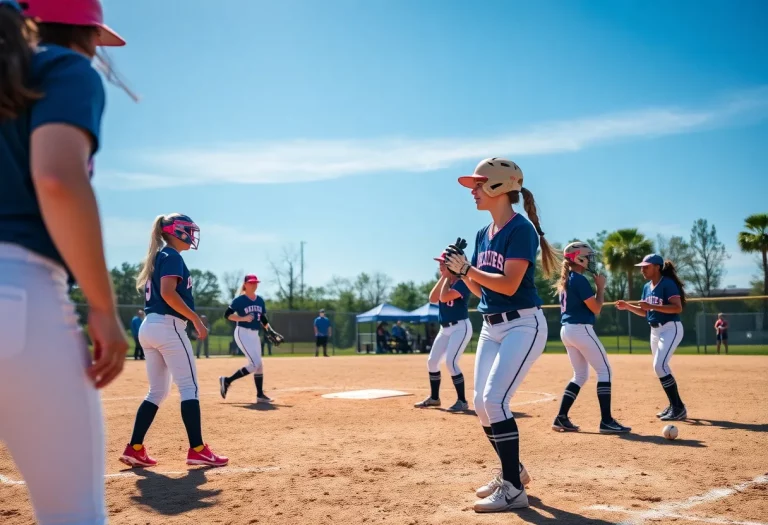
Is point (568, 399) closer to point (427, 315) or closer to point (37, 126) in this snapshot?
point (37, 126)

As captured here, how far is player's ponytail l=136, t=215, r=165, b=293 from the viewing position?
674 cm

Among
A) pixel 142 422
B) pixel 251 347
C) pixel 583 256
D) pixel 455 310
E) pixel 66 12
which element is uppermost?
pixel 66 12

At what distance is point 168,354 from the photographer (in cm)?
664

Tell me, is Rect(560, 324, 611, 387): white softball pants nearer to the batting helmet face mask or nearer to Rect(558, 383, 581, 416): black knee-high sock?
Rect(558, 383, 581, 416): black knee-high sock

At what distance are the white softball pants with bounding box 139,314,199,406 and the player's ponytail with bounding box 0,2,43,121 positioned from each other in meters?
4.86

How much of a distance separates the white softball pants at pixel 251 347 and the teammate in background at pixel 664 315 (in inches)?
244

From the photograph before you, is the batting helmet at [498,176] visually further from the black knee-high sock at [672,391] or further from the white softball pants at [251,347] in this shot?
the white softball pants at [251,347]

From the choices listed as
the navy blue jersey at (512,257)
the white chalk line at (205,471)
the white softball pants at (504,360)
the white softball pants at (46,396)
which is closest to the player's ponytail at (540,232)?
the navy blue jersey at (512,257)

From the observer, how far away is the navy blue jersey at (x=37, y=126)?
1.95m

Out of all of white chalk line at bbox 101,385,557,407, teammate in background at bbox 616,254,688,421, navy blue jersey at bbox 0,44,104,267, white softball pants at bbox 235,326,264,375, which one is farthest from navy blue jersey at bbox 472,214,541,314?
white softball pants at bbox 235,326,264,375

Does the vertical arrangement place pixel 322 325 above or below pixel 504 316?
below

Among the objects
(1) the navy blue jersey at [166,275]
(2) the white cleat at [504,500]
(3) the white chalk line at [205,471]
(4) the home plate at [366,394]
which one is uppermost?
(1) the navy blue jersey at [166,275]

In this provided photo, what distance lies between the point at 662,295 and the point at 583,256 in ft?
5.47

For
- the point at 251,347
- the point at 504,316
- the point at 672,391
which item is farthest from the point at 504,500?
the point at 251,347
